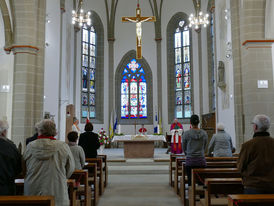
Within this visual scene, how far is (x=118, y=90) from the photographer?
1902cm

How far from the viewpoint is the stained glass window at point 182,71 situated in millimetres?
17984

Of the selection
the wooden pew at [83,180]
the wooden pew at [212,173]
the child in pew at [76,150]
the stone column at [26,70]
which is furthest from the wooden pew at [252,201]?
the stone column at [26,70]

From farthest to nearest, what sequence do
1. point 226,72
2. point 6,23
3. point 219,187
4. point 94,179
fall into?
point 226,72 < point 6,23 < point 94,179 < point 219,187

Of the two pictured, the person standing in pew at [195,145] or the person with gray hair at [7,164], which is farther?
the person standing in pew at [195,145]

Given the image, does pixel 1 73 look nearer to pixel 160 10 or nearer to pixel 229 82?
pixel 229 82

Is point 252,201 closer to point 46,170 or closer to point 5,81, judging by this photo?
point 46,170

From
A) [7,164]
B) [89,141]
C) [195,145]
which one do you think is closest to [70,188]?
[7,164]

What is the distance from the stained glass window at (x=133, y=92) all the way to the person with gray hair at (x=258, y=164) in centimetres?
1582

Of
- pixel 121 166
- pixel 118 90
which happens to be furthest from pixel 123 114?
pixel 121 166

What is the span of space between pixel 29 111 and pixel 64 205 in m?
6.57

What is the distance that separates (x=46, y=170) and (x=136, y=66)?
16.5 meters

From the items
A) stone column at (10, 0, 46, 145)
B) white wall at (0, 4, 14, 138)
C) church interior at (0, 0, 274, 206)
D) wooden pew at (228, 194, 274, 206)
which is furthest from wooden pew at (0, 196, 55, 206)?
white wall at (0, 4, 14, 138)

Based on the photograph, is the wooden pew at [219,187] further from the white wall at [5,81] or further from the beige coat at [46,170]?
the white wall at [5,81]

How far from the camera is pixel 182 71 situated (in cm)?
1828
